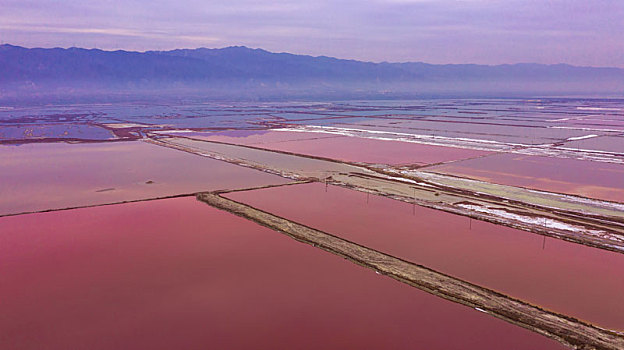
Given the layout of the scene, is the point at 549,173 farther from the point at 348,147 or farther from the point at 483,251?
the point at 348,147

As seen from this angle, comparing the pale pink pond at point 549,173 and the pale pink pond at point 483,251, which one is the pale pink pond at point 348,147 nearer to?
the pale pink pond at point 549,173

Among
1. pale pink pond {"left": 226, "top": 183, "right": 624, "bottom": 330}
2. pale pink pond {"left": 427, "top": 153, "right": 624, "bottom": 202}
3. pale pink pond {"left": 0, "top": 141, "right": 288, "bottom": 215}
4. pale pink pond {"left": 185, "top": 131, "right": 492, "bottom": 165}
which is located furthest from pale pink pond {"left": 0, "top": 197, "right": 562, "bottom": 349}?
pale pink pond {"left": 185, "top": 131, "right": 492, "bottom": 165}

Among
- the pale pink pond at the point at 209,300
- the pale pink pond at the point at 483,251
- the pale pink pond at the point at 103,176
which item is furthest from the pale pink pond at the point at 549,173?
the pale pink pond at the point at 209,300

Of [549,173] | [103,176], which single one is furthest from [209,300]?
[549,173]

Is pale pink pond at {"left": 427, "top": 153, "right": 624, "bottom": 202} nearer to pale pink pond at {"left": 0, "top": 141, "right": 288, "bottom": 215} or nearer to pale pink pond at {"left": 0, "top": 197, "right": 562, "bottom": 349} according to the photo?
pale pink pond at {"left": 0, "top": 141, "right": 288, "bottom": 215}

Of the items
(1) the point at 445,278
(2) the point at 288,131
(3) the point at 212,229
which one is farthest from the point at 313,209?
(2) the point at 288,131

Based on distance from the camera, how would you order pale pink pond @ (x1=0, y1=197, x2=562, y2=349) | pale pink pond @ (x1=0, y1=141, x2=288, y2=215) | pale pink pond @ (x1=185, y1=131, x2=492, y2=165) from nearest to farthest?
pale pink pond @ (x1=0, y1=197, x2=562, y2=349) < pale pink pond @ (x1=0, y1=141, x2=288, y2=215) < pale pink pond @ (x1=185, y1=131, x2=492, y2=165)
